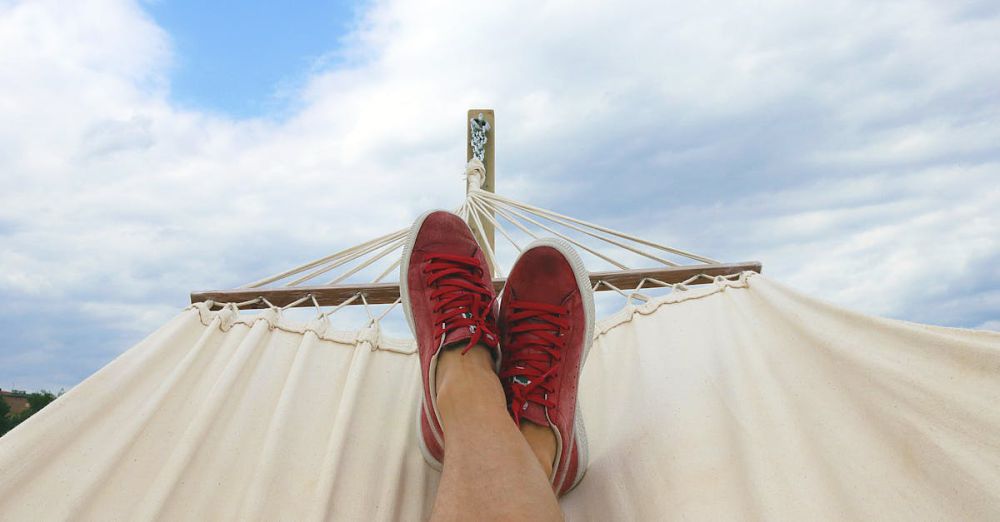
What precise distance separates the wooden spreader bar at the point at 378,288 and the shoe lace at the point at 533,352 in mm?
573

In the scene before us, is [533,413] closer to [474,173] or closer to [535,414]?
[535,414]

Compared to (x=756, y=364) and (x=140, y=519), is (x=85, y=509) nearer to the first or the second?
(x=140, y=519)

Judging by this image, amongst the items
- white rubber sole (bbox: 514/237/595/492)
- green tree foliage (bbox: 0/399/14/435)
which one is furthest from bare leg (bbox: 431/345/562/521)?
green tree foliage (bbox: 0/399/14/435)

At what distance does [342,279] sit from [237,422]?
69cm

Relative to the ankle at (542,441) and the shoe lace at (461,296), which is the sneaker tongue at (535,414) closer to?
the ankle at (542,441)

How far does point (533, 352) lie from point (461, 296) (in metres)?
0.16

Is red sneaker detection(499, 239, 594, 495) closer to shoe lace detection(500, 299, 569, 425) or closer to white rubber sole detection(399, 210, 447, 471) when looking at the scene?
shoe lace detection(500, 299, 569, 425)

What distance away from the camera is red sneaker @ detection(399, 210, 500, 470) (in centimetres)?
90

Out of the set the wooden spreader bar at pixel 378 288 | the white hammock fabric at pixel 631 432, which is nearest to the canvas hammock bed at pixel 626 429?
the white hammock fabric at pixel 631 432

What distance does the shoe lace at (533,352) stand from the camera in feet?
2.86

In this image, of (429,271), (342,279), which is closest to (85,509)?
(429,271)

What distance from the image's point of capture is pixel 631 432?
0.95m

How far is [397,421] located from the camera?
104cm

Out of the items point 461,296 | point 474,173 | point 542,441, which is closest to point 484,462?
point 542,441
